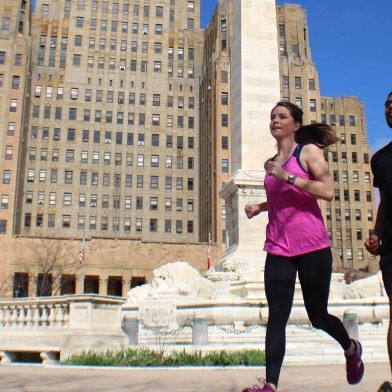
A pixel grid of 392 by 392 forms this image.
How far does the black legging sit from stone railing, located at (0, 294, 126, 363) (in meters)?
7.71

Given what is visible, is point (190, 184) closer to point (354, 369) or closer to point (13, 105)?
point (13, 105)

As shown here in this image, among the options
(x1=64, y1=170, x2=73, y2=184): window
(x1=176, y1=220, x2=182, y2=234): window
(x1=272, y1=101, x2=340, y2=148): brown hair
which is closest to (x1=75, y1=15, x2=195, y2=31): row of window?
(x1=64, y1=170, x2=73, y2=184): window

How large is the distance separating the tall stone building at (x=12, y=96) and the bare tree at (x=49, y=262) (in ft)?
14.5

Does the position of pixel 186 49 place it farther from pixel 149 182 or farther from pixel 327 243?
pixel 327 243

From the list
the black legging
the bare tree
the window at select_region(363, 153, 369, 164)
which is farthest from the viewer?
the window at select_region(363, 153, 369, 164)

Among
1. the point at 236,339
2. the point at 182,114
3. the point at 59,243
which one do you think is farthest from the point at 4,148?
the point at 236,339

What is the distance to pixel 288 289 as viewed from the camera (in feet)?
15.3

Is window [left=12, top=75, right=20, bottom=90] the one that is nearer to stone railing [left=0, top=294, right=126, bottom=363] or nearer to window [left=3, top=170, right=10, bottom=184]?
window [left=3, top=170, right=10, bottom=184]

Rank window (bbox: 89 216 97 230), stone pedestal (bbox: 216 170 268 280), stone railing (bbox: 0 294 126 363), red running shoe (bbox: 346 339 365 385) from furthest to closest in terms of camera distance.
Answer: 1. window (bbox: 89 216 97 230)
2. stone pedestal (bbox: 216 170 268 280)
3. stone railing (bbox: 0 294 126 363)
4. red running shoe (bbox: 346 339 365 385)

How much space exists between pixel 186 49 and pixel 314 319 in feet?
288

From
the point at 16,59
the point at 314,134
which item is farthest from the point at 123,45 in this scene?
the point at 314,134

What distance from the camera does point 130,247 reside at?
216 feet

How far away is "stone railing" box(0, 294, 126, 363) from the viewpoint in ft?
38.3

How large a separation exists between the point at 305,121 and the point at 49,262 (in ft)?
122
